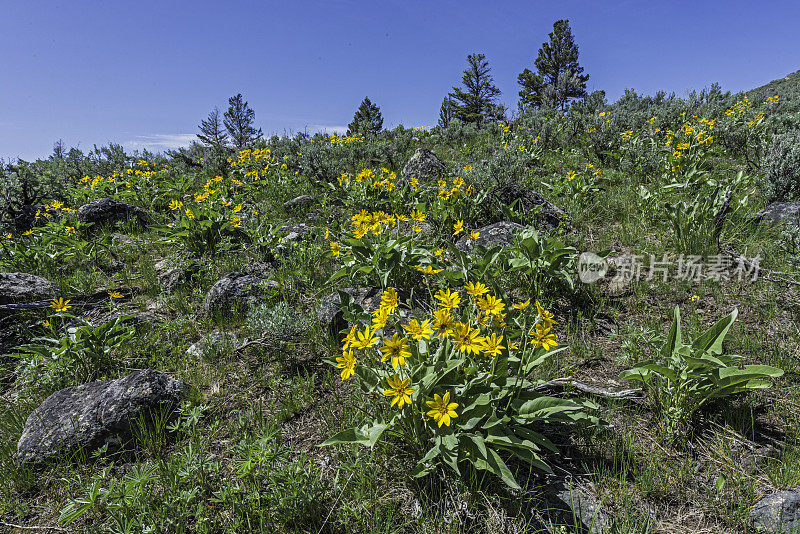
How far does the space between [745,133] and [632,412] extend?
7.49 metres

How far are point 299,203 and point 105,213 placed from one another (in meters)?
3.00

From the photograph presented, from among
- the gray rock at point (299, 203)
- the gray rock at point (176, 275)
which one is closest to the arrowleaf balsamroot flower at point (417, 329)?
the gray rock at point (176, 275)

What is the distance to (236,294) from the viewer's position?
3.71m

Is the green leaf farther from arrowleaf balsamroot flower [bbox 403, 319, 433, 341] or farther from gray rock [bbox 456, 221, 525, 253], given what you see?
gray rock [bbox 456, 221, 525, 253]

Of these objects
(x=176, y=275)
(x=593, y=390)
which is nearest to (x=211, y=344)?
(x=176, y=275)

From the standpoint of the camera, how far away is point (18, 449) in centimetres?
227

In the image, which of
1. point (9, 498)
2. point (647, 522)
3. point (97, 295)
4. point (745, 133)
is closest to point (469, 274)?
point (647, 522)

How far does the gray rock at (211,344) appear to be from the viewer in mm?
3072

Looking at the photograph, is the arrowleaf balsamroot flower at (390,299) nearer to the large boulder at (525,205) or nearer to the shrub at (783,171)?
the large boulder at (525,205)

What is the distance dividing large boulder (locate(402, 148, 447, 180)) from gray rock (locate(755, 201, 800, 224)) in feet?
15.2

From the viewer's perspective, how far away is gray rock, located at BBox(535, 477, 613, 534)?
1.75 metres

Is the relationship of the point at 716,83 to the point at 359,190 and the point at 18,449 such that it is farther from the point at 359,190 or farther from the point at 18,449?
the point at 18,449

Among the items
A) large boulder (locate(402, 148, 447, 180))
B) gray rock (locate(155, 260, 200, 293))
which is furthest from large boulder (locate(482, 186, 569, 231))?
gray rock (locate(155, 260, 200, 293))

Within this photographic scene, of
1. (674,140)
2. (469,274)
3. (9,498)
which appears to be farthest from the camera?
(674,140)
